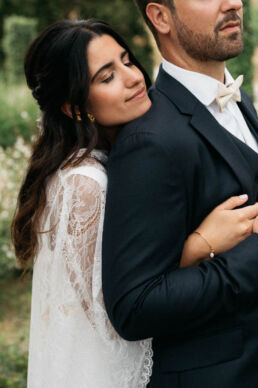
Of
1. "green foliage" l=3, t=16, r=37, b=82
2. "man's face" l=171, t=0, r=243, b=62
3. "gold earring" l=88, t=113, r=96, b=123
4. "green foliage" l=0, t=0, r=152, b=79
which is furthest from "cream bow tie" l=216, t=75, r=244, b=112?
"green foliage" l=3, t=16, r=37, b=82

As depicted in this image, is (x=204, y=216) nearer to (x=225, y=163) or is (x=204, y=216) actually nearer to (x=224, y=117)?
(x=225, y=163)

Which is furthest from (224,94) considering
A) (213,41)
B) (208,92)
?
(213,41)

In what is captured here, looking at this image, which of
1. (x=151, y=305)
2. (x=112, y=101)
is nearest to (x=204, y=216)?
(x=151, y=305)

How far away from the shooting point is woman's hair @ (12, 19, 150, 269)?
2.13 meters

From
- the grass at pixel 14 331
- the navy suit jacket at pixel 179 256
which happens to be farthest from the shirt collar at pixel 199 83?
the grass at pixel 14 331

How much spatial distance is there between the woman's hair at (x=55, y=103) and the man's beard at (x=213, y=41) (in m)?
0.31

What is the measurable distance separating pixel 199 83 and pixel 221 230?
22.6 inches

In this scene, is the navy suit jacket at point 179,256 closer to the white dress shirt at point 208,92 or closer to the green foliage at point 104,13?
the white dress shirt at point 208,92

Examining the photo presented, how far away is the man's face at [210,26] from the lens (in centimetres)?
203

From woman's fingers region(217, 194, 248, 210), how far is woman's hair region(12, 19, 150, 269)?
22.1 inches

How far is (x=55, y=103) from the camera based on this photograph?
227 cm

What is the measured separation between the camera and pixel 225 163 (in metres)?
1.90

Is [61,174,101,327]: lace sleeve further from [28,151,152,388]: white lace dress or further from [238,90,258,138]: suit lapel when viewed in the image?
[238,90,258,138]: suit lapel

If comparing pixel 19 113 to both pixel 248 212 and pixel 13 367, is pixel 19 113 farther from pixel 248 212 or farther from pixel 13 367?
pixel 248 212
